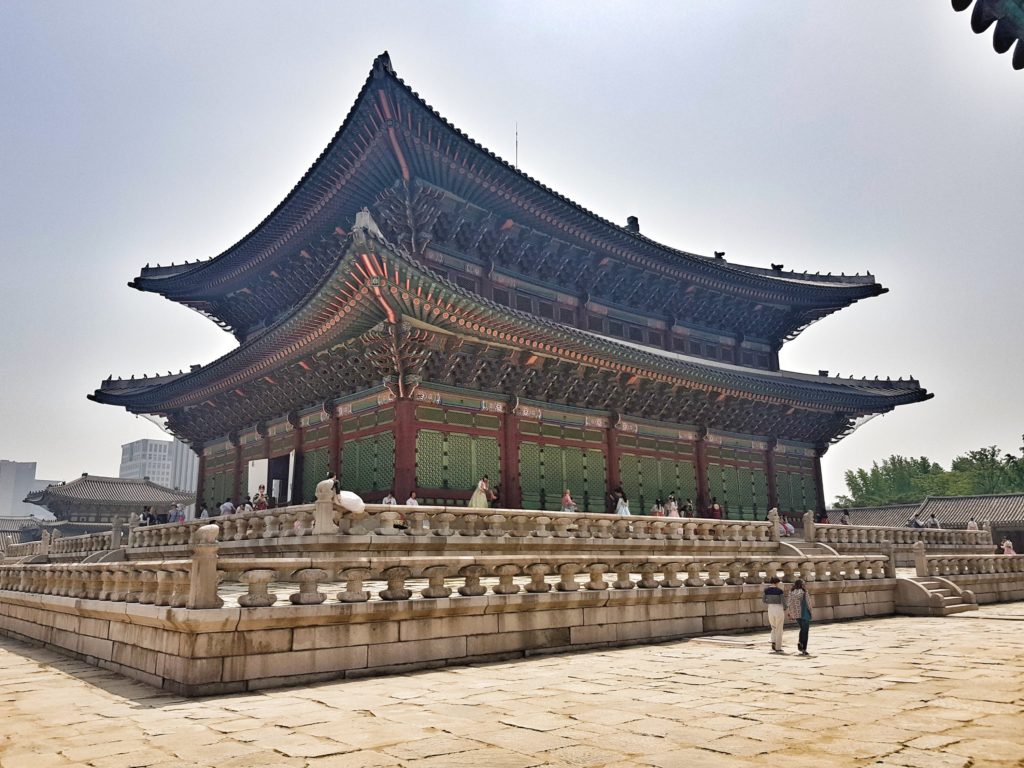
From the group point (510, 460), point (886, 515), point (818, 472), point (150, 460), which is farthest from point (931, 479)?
point (150, 460)

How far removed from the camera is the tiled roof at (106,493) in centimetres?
5481

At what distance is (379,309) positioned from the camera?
19156 millimetres

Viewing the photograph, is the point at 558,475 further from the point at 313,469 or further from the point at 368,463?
the point at 313,469

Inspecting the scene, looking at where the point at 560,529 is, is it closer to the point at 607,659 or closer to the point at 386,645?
the point at 607,659

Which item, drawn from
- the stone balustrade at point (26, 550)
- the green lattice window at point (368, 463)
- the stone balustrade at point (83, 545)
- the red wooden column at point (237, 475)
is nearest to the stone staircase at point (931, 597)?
the green lattice window at point (368, 463)

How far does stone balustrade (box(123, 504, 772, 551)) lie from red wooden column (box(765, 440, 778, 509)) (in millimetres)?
11561

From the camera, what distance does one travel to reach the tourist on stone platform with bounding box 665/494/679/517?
978 inches

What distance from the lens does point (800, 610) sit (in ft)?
40.1

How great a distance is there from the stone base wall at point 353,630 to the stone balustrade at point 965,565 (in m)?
7.13

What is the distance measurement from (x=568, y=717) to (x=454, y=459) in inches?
596

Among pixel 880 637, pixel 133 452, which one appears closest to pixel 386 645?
Answer: pixel 880 637

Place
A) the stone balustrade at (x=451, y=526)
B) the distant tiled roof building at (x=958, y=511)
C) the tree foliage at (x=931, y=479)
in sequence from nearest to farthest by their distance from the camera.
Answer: the stone balustrade at (x=451, y=526), the distant tiled roof building at (x=958, y=511), the tree foliage at (x=931, y=479)

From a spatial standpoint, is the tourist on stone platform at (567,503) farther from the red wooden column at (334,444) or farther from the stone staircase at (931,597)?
the stone staircase at (931,597)

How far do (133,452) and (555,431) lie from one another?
196657mm
